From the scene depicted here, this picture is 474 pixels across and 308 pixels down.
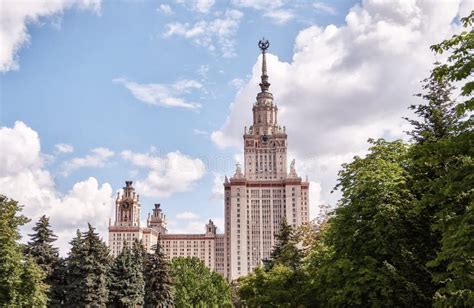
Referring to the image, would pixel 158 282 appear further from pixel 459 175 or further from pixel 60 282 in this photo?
pixel 459 175

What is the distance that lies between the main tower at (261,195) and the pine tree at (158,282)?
98.7m

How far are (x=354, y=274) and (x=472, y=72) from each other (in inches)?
585

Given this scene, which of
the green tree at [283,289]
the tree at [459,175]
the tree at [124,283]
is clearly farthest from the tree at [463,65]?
the tree at [124,283]

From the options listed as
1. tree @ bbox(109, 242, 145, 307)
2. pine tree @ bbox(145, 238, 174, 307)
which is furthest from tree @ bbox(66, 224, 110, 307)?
pine tree @ bbox(145, 238, 174, 307)

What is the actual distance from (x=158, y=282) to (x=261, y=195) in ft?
357

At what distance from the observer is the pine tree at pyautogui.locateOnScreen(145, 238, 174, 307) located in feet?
219

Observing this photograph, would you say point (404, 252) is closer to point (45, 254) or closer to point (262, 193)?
point (45, 254)

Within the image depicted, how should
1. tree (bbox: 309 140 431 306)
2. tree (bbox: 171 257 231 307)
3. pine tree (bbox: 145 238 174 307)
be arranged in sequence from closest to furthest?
1. tree (bbox: 309 140 431 306)
2. pine tree (bbox: 145 238 174 307)
3. tree (bbox: 171 257 231 307)

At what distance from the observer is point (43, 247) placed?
52.4 metres

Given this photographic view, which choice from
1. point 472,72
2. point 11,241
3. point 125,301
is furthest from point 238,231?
point 472,72

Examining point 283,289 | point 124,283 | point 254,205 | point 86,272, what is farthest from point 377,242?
point 254,205

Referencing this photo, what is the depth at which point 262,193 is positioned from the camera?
17525 cm

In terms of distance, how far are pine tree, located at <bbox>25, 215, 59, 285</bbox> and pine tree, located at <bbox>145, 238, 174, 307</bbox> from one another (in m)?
16.4

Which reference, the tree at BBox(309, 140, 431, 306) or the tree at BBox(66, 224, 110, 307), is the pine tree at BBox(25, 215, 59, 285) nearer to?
the tree at BBox(66, 224, 110, 307)
